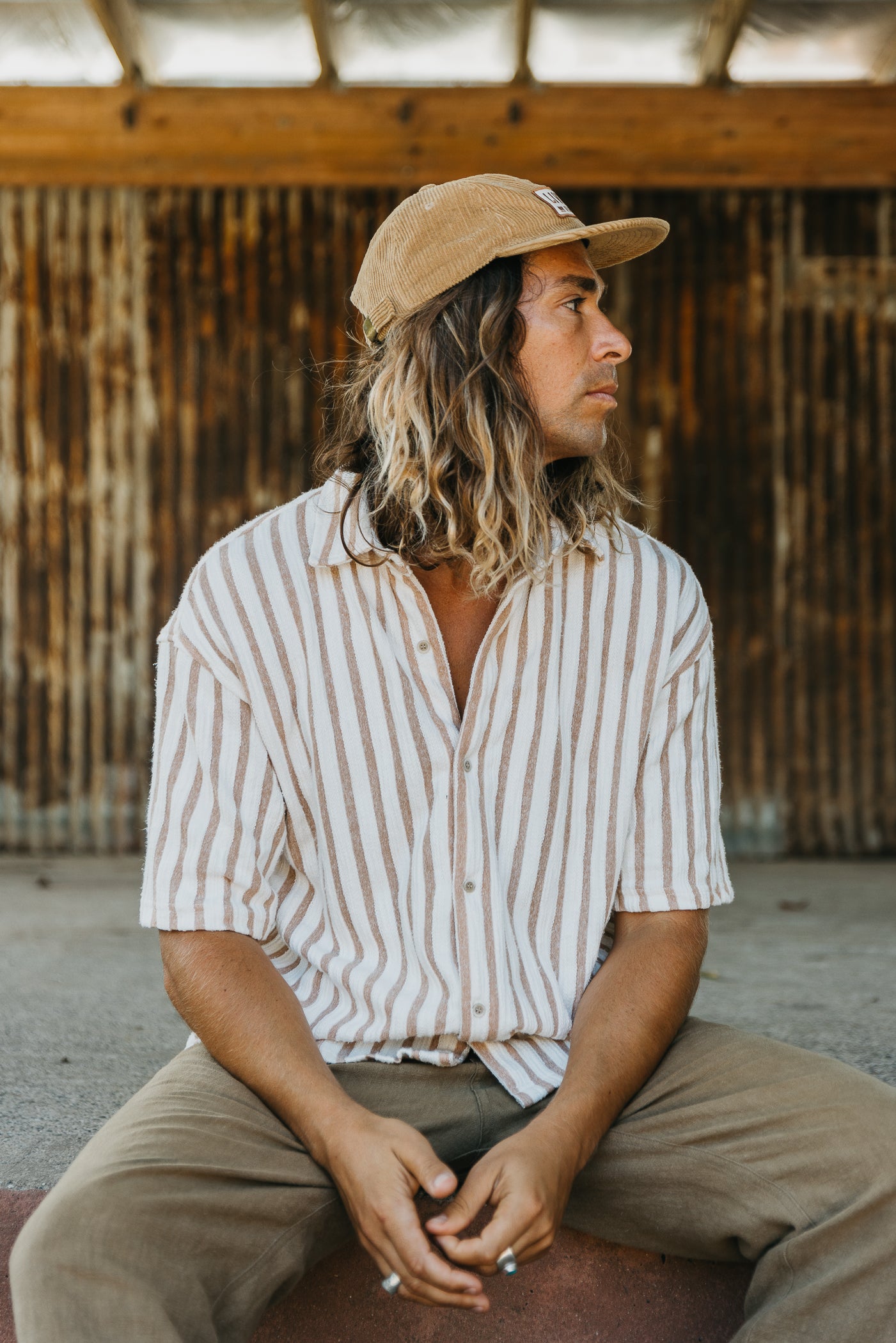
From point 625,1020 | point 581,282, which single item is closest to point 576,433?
point 581,282

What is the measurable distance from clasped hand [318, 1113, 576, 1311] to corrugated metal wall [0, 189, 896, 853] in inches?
185

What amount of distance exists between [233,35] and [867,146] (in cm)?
297

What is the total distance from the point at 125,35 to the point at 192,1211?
17.8 ft

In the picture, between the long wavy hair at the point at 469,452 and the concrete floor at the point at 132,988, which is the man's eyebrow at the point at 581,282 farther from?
the concrete floor at the point at 132,988

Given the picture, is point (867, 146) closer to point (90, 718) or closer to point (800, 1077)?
point (90, 718)

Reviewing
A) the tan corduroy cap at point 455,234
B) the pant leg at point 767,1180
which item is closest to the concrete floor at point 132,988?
the pant leg at point 767,1180

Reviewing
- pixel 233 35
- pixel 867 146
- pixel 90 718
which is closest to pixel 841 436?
pixel 867 146

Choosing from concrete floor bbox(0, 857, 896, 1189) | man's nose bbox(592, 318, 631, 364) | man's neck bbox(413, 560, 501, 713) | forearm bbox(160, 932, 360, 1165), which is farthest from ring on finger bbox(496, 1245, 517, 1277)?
man's nose bbox(592, 318, 631, 364)

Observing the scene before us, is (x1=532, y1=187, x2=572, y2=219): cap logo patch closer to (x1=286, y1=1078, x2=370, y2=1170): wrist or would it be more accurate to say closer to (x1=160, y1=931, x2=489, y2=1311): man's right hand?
(x1=160, y1=931, x2=489, y2=1311): man's right hand

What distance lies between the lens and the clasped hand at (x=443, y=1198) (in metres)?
1.46

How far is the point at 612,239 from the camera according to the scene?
7.58ft

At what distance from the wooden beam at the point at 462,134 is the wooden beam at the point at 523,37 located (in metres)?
0.08

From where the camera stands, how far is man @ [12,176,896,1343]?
60.1 inches

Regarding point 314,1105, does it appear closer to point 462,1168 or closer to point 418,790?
point 462,1168
